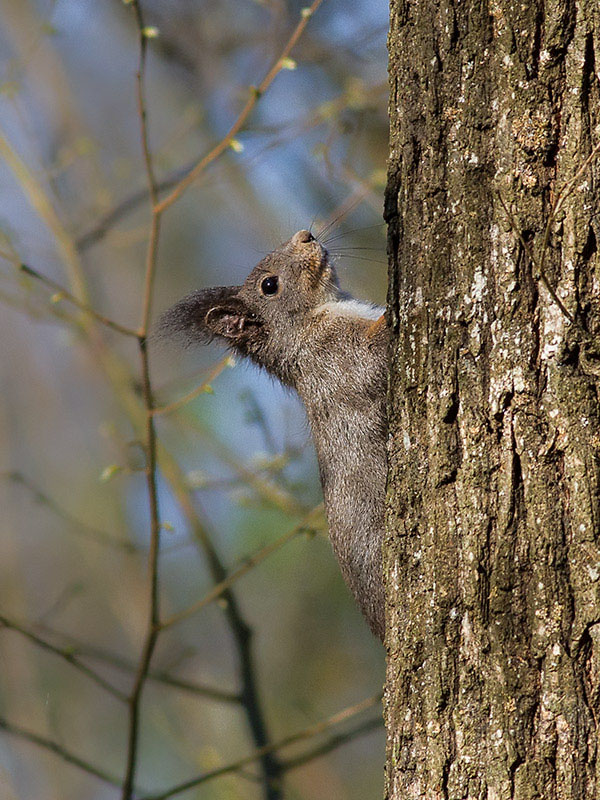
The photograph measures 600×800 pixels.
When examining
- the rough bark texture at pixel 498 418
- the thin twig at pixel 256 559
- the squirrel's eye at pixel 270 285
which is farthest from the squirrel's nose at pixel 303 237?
the rough bark texture at pixel 498 418

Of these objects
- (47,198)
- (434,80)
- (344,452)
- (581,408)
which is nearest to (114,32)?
(47,198)

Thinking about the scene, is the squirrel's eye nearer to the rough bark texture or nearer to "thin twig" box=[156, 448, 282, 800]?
"thin twig" box=[156, 448, 282, 800]

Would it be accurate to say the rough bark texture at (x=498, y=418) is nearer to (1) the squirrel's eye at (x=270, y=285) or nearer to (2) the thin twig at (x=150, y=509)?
(2) the thin twig at (x=150, y=509)

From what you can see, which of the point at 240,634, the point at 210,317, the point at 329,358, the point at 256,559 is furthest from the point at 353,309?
the point at 240,634

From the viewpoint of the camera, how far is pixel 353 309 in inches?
130

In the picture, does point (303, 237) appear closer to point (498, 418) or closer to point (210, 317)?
point (210, 317)

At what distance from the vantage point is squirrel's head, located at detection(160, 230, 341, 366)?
3.51 meters

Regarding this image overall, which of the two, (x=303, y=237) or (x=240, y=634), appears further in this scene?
(x=240, y=634)

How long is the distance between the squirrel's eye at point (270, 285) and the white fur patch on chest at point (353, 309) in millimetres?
233

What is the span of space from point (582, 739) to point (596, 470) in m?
0.44

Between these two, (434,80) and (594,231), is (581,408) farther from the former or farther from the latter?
(434,80)

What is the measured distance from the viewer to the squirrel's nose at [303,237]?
11.8 ft

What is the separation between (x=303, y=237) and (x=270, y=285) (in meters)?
0.23

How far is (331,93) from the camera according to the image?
5355mm
